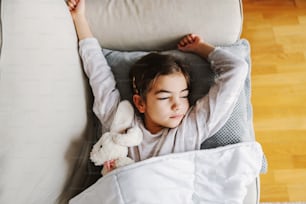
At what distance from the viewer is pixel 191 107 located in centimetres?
108

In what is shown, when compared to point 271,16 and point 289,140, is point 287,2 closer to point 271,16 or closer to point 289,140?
point 271,16

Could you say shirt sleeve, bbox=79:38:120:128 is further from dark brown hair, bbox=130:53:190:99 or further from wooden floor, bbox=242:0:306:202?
wooden floor, bbox=242:0:306:202

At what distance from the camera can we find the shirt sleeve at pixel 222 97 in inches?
40.1

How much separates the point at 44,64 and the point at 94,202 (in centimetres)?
34

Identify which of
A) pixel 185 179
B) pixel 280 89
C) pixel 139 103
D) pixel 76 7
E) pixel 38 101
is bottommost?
pixel 280 89

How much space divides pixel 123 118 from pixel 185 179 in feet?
0.75

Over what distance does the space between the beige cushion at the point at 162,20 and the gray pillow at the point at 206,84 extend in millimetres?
42

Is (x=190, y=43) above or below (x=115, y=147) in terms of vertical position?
above

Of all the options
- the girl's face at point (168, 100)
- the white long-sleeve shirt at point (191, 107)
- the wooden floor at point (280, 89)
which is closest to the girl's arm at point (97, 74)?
the white long-sleeve shirt at point (191, 107)

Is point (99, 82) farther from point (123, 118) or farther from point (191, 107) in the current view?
point (191, 107)

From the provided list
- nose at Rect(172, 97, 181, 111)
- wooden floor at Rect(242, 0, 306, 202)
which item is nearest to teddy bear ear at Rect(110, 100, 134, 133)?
nose at Rect(172, 97, 181, 111)

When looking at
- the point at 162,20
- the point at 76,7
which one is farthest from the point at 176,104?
the point at 76,7

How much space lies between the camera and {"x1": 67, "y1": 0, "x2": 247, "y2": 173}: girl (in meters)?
1.02

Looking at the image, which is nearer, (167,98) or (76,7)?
(167,98)
